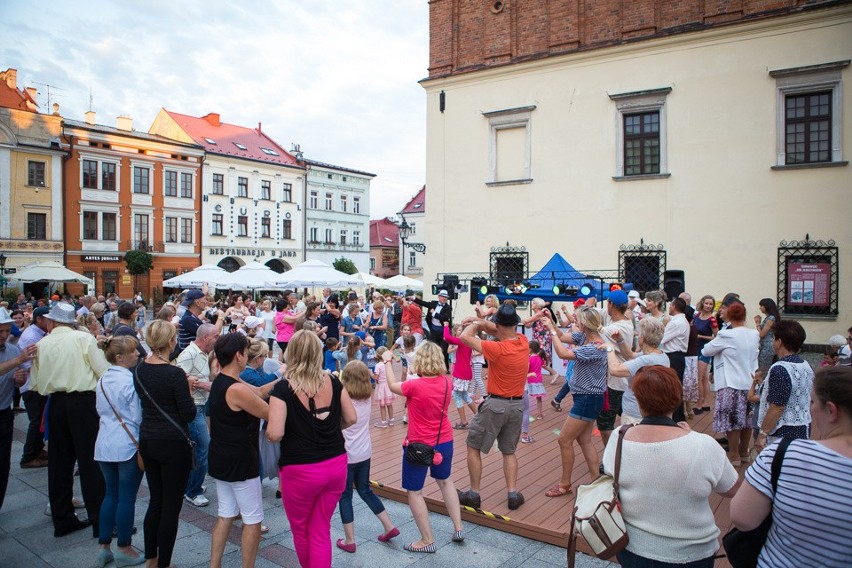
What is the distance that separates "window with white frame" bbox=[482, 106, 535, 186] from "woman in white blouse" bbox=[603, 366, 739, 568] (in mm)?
15746

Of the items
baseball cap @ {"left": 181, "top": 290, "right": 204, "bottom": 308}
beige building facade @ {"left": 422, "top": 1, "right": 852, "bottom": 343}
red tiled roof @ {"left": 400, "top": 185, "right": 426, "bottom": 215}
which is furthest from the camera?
red tiled roof @ {"left": 400, "top": 185, "right": 426, "bottom": 215}

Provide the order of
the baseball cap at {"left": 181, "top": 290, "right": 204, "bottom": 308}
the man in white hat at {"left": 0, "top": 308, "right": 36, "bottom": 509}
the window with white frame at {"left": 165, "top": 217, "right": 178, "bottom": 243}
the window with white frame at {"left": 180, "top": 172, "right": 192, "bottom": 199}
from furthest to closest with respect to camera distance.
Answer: the window with white frame at {"left": 180, "top": 172, "right": 192, "bottom": 199} → the window with white frame at {"left": 165, "top": 217, "right": 178, "bottom": 243} → the baseball cap at {"left": 181, "top": 290, "right": 204, "bottom": 308} → the man in white hat at {"left": 0, "top": 308, "right": 36, "bottom": 509}

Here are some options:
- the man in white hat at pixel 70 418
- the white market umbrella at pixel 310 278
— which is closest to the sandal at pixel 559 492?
the man in white hat at pixel 70 418

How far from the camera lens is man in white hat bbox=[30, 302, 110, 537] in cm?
494

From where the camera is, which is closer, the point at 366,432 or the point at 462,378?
the point at 366,432

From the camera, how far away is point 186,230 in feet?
138

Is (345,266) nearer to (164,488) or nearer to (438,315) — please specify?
(438,315)

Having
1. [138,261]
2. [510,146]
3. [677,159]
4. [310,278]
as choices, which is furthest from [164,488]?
[138,261]

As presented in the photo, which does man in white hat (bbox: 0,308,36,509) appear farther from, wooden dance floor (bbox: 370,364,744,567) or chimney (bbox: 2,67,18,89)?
chimney (bbox: 2,67,18,89)

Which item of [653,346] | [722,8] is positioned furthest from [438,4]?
[653,346]

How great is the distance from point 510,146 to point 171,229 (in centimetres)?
3154

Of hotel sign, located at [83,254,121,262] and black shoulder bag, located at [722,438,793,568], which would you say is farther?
hotel sign, located at [83,254,121,262]

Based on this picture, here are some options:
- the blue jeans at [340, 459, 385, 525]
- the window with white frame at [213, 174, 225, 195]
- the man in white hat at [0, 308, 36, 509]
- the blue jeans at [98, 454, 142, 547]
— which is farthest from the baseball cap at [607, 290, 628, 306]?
the window with white frame at [213, 174, 225, 195]

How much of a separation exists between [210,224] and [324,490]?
141 ft
